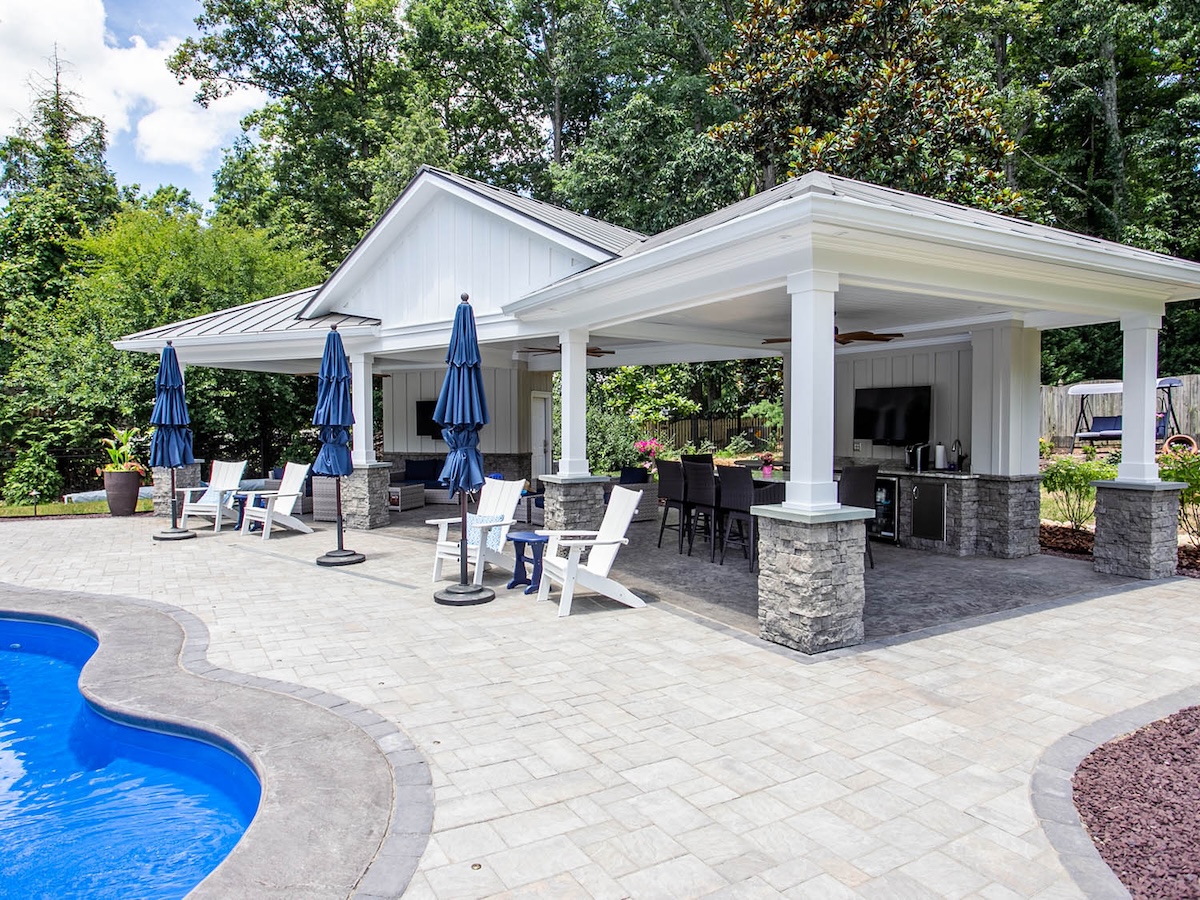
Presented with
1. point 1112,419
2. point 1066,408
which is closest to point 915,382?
point 1112,419

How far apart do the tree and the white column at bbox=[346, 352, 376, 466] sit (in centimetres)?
971

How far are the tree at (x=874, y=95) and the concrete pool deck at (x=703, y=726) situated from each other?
415 inches

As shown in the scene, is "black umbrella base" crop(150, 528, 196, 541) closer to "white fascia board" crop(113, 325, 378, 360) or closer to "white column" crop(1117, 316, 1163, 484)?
"white fascia board" crop(113, 325, 378, 360)

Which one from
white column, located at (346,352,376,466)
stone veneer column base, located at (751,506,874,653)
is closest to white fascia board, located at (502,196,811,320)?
stone veneer column base, located at (751,506,874,653)

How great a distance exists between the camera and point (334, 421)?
8242mm

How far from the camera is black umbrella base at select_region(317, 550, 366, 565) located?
8.17 meters

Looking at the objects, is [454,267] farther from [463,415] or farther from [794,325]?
[794,325]

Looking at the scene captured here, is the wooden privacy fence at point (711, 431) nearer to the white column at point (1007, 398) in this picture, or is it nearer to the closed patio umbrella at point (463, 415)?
the white column at point (1007, 398)

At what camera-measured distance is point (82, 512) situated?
513 inches

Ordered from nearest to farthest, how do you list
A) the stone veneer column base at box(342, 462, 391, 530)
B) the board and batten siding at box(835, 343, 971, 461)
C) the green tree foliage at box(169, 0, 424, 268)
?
the board and batten siding at box(835, 343, 971, 461), the stone veneer column base at box(342, 462, 391, 530), the green tree foliage at box(169, 0, 424, 268)

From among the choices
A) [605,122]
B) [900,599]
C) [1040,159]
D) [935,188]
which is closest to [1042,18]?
[1040,159]

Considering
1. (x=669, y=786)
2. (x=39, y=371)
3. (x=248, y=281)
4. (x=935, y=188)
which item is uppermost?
(x=935, y=188)

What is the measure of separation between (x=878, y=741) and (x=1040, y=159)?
24272mm

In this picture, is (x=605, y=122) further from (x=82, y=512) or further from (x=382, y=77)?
(x=82, y=512)
